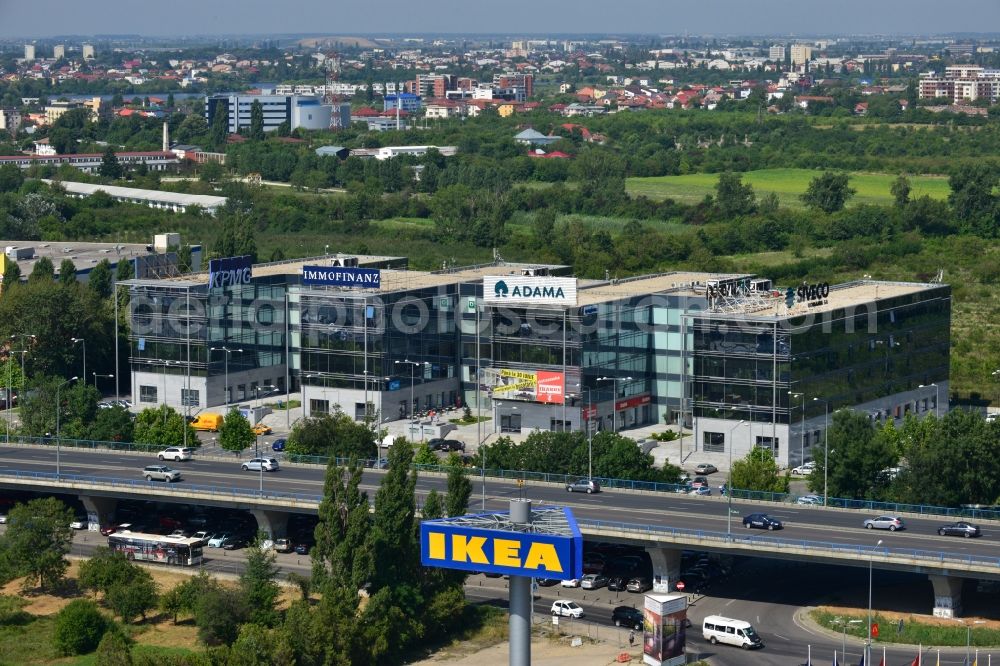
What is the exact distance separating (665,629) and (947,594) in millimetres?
9543

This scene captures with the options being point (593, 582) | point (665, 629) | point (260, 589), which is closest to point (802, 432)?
point (593, 582)

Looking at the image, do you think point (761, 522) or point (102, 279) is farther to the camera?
point (102, 279)

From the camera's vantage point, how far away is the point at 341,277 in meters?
80.7

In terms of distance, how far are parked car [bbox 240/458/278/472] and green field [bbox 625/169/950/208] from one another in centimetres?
9514

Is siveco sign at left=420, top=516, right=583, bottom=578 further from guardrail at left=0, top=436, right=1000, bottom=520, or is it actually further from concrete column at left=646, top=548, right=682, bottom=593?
concrete column at left=646, top=548, right=682, bottom=593

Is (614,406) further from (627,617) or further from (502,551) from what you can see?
(502,551)

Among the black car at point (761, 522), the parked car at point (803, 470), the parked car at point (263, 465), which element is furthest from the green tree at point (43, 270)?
the black car at point (761, 522)

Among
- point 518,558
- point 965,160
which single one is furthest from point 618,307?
point 965,160

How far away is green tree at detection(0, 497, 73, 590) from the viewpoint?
59938mm

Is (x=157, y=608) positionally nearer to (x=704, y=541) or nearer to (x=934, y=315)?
(x=704, y=541)

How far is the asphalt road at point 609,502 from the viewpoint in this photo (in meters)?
56.6

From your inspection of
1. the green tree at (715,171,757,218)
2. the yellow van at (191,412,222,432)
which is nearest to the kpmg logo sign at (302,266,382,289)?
the yellow van at (191,412,222,432)

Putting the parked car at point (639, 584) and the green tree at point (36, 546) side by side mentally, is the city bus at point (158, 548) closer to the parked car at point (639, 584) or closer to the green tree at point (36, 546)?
the green tree at point (36, 546)

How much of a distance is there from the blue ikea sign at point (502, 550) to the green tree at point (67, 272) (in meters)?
62.6
